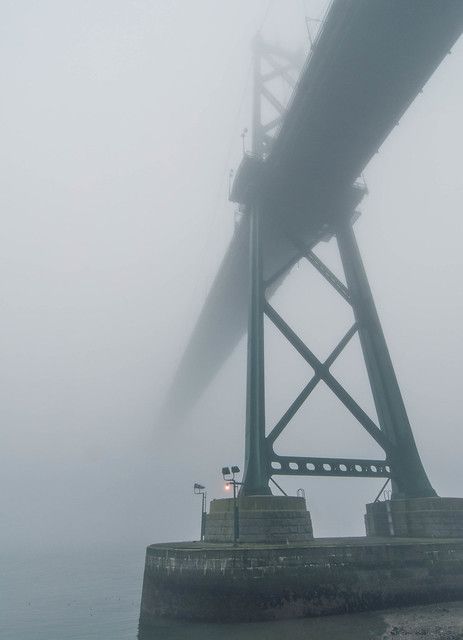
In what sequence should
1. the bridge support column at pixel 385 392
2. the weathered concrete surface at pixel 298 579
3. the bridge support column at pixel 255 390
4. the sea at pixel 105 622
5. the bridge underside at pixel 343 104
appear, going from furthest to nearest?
the bridge support column at pixel 385 392 → the bridge underside at pixel 343 104 → the bridge support column at pixel 255 390 → the weathered concrete surface at pixel 298 579 → the sea at pixel 105 622

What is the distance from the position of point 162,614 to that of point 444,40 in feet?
53.5

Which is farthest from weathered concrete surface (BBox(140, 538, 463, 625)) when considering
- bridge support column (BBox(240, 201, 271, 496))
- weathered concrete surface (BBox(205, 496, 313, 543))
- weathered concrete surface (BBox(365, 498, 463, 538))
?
bridge support column (BBox(240, 201, 271, 496))

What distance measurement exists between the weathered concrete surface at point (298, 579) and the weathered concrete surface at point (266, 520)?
64 centimetres

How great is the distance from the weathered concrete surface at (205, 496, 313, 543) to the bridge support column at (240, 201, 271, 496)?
0.63 m

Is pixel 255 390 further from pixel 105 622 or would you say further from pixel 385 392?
pixel 105 622

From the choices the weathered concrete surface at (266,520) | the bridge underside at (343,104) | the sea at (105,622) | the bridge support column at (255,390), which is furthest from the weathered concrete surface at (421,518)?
the bridge underside at (343,104)

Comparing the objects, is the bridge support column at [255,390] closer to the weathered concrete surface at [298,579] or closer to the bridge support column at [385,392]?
the weathered concrete surface at [298,579]

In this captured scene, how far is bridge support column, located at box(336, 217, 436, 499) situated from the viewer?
12000 mm

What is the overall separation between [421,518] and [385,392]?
3.66 m

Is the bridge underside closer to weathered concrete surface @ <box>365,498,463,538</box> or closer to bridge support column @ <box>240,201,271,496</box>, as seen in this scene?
bridge support column @ <box>240,201,271,496</box>

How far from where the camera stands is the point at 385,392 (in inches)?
516

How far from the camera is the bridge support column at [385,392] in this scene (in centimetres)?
1200

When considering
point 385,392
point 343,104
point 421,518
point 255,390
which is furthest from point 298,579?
point 343,104

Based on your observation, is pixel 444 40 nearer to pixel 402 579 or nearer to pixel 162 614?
pixel 402 579
